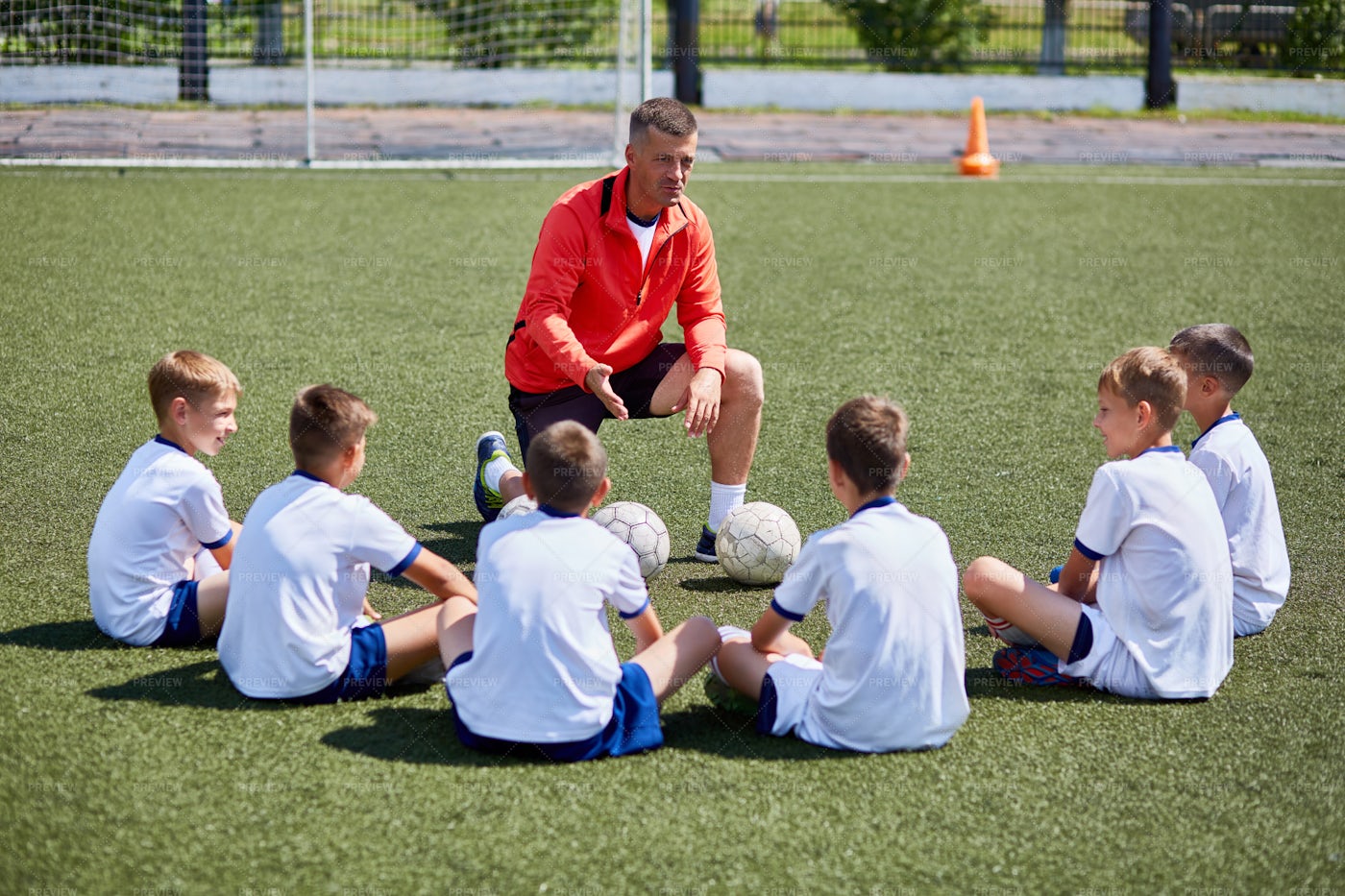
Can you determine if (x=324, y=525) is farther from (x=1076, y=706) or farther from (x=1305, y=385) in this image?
(x=1305, y=385)

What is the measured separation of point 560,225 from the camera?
4.77m

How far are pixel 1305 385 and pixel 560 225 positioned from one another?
447 cm

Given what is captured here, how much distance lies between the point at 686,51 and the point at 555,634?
584 inches

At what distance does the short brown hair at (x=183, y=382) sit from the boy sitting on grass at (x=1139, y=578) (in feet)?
7.63

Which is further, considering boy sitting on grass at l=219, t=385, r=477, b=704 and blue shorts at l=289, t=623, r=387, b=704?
blue shorts at l=289, t=623, r=387, b=704

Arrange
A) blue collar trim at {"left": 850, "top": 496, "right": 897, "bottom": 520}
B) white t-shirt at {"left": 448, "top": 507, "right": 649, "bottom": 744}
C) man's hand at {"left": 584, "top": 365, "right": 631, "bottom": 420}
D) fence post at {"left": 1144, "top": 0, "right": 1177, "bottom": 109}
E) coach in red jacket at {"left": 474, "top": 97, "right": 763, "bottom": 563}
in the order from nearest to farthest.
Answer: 1. white t-shirt at {"left": 448, "top": 507, "right": 649, "bottom": 744}
2. blue collar trim at {"left": 850, "top": 496, "right": 897, "bottom": 520}
3. man's hand at {"left": 584, "top": 365, "right": 631, "bottom": 420}
4. coach in red jacket at {"left": 474, "top": 97, "right": 763, "bottom": 563}
5. fence post at {"left": 1144, "top": 0, "right": 1177, "bottom": 109}

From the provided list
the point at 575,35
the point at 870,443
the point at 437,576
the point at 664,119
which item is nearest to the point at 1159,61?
the point at 575,35

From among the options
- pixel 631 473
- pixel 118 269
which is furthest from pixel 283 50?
pixel 631 473

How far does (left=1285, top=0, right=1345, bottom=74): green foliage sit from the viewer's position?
61.6 ft

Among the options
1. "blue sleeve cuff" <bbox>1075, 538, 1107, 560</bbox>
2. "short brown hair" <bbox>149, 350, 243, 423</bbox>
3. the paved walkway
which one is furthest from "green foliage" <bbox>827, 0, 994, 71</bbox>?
"short brown hair" <bbox>149, 350, 243, 423</bbox>

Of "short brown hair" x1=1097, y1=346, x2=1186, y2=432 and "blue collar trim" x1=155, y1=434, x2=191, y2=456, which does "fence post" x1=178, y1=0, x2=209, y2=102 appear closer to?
"blue collar trim" x1=155, y1=434, x2=191, y2=456

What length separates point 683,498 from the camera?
17.6ft

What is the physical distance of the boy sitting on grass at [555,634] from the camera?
312 cm

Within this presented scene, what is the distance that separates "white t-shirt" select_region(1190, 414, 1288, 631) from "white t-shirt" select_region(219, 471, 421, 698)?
8.20 ft
